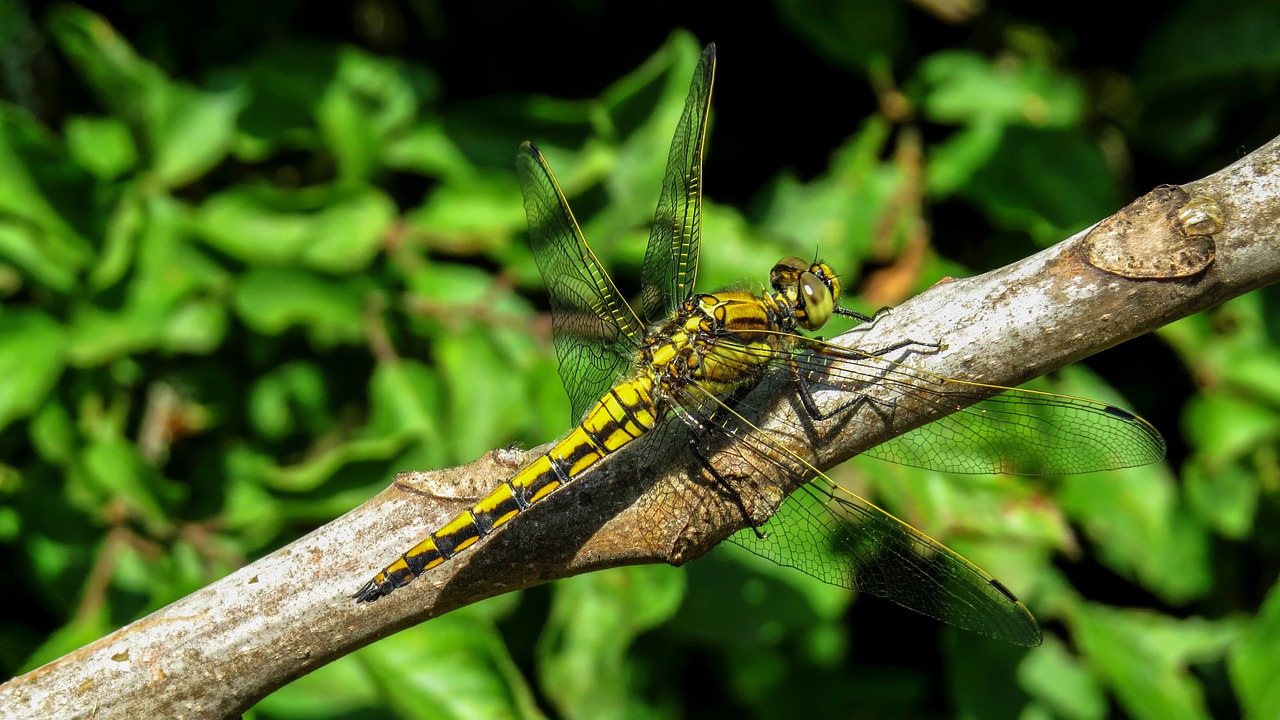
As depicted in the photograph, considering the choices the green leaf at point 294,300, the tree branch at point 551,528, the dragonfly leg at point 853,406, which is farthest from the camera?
the green leaf at point 294,300

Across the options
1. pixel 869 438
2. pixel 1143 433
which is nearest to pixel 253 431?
pixel 869 438

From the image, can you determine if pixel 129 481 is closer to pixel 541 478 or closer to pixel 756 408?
pixel 541 478

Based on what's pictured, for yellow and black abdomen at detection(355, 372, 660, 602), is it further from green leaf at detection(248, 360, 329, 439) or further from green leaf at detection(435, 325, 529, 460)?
green leaf at detection(248, 360, 329, 439)

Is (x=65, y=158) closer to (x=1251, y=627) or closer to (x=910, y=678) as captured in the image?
(x=910, y=678)

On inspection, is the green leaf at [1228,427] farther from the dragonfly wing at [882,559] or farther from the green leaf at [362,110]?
the green leaf at [362,110]

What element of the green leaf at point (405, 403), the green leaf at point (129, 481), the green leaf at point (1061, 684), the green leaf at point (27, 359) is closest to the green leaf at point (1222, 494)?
the green leaf at point (1061, 684)
